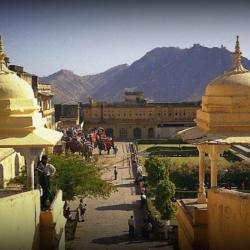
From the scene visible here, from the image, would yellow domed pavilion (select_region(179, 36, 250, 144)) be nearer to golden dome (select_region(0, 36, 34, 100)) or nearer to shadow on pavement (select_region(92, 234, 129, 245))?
golden dome (select_region(0, 36, 34, 100))

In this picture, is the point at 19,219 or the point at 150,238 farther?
the point at 150,238

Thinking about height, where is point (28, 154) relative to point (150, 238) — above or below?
above

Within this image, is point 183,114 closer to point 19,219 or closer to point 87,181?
point 87,181

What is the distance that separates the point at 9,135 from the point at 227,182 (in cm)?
1747

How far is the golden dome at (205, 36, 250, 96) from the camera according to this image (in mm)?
7145

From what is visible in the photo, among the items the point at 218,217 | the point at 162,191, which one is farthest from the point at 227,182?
the point at 218,217

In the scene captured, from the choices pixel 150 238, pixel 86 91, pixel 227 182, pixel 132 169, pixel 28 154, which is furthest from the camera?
pixel 86 91

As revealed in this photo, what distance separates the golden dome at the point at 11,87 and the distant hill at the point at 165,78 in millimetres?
129759

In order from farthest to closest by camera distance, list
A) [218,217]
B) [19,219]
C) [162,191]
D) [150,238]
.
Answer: [162,191] < [150,238] < [218,217] < [19,219]

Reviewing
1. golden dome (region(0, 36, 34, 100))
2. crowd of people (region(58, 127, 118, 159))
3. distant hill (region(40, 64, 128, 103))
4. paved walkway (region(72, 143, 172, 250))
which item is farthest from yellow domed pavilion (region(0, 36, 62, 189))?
distant hill (region(40, 64, 128, 103))

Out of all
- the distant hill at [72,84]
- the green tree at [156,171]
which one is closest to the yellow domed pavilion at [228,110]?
the green tree at [156,171]

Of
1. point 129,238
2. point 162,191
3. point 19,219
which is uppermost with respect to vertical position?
point 19,219

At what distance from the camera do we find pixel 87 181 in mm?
15672

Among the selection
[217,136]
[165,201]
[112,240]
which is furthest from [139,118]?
[217,136]
